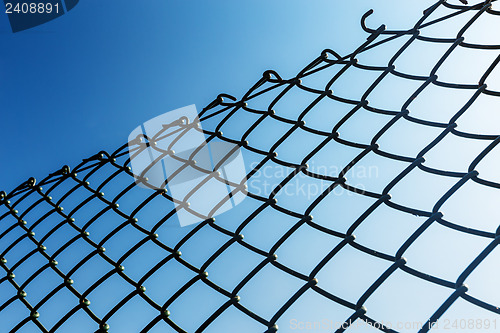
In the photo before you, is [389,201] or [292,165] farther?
[292,165]

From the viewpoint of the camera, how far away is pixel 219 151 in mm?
1920

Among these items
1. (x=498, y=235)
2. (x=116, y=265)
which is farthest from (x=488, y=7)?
(x=116, y=265)

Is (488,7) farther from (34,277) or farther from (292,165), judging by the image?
(34,277)

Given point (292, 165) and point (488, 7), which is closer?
point (488, 7)

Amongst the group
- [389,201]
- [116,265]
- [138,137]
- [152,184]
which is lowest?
[389,201]

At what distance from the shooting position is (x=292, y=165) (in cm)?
173

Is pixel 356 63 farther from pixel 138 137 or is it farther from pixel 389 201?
pixel 138 137

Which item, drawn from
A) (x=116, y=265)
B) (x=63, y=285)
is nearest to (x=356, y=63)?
(x=116, y=265)

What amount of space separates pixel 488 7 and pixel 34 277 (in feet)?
6.74

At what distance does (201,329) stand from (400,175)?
2.64 ft

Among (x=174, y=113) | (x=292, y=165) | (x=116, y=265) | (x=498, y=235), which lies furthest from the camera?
(x=174, y=113)

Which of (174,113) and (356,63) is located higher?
(174,113)

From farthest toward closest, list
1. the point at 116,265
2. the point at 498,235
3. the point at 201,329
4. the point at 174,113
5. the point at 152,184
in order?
the point at 174,113 < the point at 152,184 < the point at 116,265 < the point at 201,329 < the point at 498,235

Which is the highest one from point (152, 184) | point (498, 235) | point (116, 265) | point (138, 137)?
point (138, 137)
